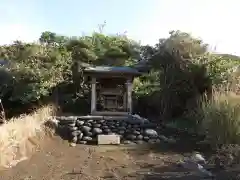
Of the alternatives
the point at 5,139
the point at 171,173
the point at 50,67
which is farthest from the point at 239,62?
the point at 5,139

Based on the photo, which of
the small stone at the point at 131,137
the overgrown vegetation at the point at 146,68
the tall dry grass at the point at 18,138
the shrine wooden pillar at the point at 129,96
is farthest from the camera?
the shrine wooden pillar at the point at 129,96

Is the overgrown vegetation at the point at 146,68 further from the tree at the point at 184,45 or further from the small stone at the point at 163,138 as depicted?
the small stone at the point at 163,138

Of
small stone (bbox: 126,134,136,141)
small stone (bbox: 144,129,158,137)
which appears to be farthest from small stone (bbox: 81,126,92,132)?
small stone (bbox: 144,129,158,137)

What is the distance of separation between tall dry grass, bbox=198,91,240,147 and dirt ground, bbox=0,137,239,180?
758mm

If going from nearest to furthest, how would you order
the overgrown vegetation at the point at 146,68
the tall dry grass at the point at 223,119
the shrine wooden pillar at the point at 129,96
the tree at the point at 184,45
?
the tall dry grass at the point at 223,119 → the overgrown vegetation at the point at 146,68 → the tree at the point at 184,45 → the shrine wooden pillar at the point at 129,96

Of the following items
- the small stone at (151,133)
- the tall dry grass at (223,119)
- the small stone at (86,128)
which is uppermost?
the tall dry grass at (223,119)

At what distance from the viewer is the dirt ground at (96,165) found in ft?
18.0

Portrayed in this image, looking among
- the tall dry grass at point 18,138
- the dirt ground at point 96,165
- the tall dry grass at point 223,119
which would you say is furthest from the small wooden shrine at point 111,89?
A: the tall dry grass at point 223,119

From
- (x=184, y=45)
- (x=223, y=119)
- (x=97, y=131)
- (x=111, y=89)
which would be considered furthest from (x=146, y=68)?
(x=223, y=119)

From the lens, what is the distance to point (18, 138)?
280 inches

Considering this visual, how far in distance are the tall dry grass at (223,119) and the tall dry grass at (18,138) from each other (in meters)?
3.39

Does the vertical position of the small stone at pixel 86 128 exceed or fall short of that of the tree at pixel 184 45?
it falls short

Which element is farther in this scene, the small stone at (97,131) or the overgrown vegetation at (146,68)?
→ the overgrown vegetation at (146,68)

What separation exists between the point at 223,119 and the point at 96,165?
7.99ft
